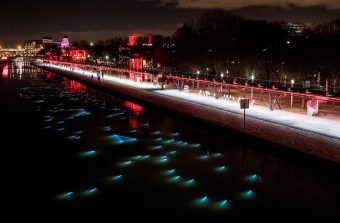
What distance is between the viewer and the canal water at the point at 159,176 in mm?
13656

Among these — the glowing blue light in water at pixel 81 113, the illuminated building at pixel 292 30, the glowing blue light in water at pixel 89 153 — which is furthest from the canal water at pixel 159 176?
the illuminated building at pixel 292 30

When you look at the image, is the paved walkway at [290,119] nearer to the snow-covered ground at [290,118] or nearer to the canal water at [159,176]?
the snow-covered ground at [290,118]

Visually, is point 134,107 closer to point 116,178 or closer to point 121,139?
point 121,139

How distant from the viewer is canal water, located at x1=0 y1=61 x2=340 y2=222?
13656 millimetres

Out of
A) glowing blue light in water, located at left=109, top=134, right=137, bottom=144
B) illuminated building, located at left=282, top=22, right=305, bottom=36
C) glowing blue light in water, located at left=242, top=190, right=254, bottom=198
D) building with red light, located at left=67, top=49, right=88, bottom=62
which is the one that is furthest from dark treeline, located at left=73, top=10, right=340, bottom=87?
building with red light, located at left=67, top=49, right=88, bottom=62

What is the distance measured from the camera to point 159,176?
17062 mm

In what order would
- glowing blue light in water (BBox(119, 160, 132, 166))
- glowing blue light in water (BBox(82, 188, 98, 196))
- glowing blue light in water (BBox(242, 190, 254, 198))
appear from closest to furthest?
glowing blue light in water (BBox(242, 190, 254, 198))
glowing blue light in water (BBox(82, 188, 98, 196))
glowing blue light in water (BBox(119, 160, 132, 166))

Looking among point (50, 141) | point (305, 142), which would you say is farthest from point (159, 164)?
point (50, 141)

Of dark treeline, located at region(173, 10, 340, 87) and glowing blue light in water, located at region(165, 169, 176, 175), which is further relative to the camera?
dark treeline, located at region(173, 10, 340, 87)

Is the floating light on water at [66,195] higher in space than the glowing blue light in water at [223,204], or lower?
higher

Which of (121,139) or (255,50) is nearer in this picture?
(121,139)

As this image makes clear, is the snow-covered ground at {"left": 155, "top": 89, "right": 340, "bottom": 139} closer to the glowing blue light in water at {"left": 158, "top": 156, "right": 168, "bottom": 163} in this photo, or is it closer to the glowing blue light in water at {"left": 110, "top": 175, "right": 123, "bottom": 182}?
the glowing blue light in water at {"left": 158, "top": 156, "right": 168, "bottom": 163}

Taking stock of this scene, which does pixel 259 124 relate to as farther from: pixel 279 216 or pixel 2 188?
pixel 2 188

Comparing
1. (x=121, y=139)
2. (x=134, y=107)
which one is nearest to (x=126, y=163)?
(x=121, y=139)
